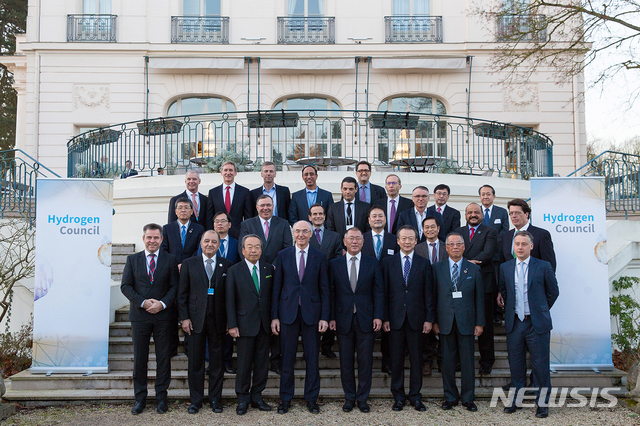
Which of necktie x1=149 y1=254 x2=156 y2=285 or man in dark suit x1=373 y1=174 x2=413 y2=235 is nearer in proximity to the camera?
necktie x1=149 y1=254 x2=156 y2=285

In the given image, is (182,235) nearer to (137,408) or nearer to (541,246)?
(137,408)

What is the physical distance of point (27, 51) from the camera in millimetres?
14859

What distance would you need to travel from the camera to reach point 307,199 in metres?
6.39

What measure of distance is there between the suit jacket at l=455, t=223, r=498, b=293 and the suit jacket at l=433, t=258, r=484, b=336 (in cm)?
56

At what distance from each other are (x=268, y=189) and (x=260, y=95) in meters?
9.26

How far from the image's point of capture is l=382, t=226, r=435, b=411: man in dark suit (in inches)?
197

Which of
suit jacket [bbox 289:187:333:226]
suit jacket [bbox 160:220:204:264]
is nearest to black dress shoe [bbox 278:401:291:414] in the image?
suit jacket [bbox 160:220:204:264]

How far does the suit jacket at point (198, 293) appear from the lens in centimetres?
498

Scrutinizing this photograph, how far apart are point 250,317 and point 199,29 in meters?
12.3

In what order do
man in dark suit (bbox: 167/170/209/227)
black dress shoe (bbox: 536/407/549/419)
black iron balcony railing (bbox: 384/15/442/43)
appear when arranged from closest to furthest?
black dress shoe (bbox: 536/407/549/419) → man in dark suit (bbox: 167/170/209/227) → black iron balcony railing (bbox: 384/15/442/43)

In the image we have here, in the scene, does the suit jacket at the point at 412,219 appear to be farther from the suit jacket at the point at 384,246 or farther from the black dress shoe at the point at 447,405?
the black dress shoe at the point at 447,405

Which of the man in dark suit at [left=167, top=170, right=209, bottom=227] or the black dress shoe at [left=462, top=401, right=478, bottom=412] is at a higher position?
the man in dark suit at [left=167, top=170, right=209, bottom=227]

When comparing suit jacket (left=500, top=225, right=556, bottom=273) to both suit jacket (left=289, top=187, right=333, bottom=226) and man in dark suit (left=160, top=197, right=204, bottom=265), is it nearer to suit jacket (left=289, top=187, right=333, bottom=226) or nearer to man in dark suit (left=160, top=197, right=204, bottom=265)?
suit jacket (left=289, top=187, right=333, bottom=226)

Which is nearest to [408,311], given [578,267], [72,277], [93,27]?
[578,267]
